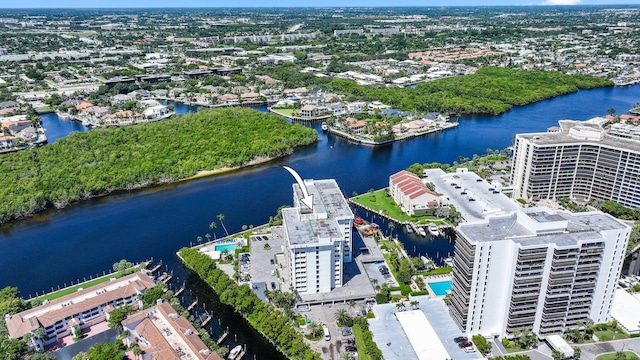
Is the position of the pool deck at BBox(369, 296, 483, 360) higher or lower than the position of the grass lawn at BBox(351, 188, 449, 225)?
higher

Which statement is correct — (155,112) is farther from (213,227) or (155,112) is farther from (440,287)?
(440,287)

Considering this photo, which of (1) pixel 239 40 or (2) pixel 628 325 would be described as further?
(1) pixel 239 40

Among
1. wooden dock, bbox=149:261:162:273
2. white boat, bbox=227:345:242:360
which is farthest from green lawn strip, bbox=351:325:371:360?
wooden dock, bbox=149:261:162:273

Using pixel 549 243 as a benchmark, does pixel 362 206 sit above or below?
below

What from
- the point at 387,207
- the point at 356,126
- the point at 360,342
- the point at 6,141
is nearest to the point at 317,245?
the point at 360,342

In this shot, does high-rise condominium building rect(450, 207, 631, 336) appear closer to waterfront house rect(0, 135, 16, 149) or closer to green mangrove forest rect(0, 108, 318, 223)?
green mangrove forest rect(0, 108, 318, 223)

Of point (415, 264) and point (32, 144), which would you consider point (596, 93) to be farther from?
point (32, 144)

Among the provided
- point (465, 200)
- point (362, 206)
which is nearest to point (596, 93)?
point (465, 200)
